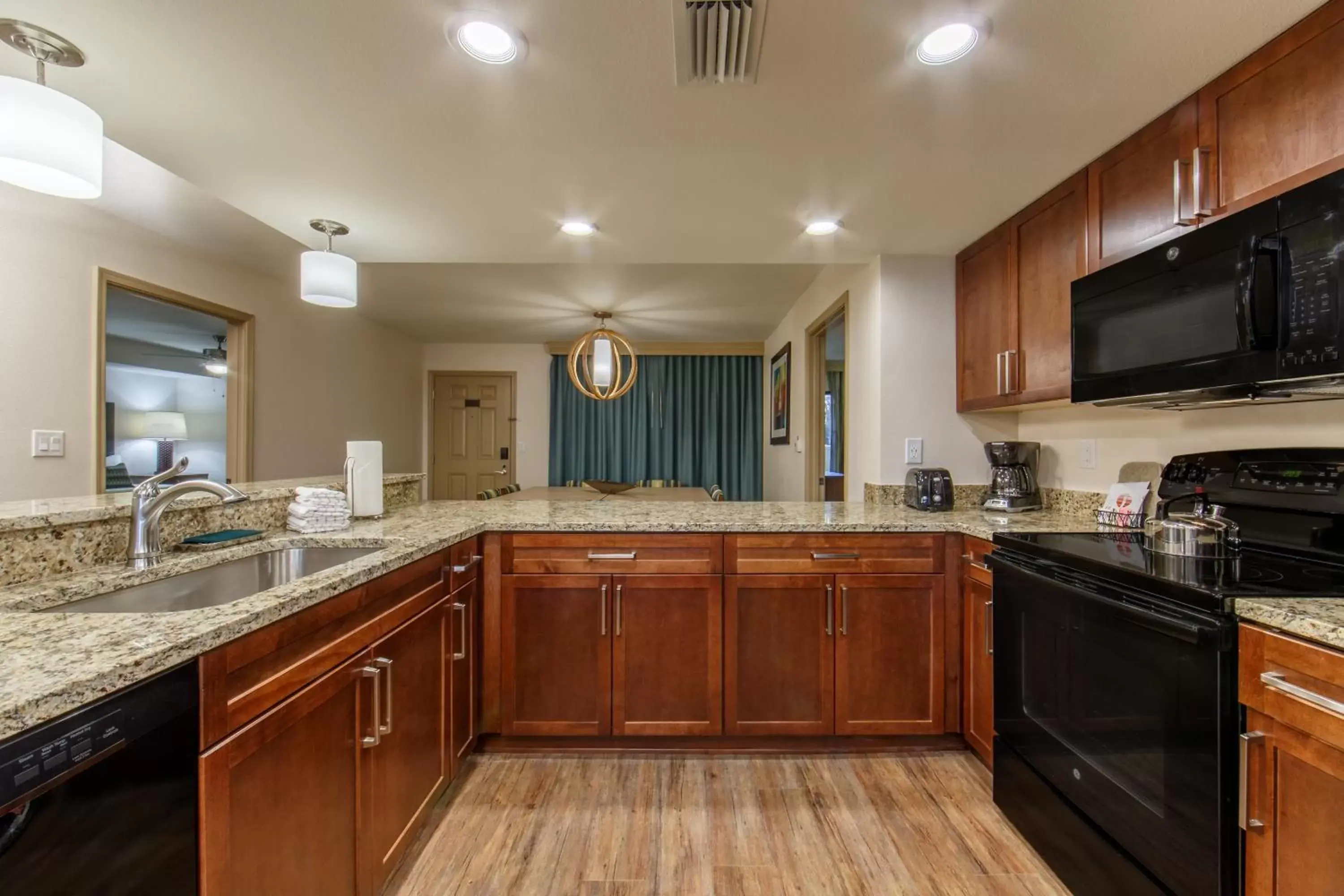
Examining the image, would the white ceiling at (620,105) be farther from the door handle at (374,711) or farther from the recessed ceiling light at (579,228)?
the door handle at (374,711)

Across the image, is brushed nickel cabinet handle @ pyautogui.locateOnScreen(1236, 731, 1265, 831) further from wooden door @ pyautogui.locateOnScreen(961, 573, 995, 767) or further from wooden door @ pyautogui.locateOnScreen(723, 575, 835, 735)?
wooden door @ pyautogui.locateOnScreen(723, 575, 835, 735)

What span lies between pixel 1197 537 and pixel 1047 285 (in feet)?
3.35

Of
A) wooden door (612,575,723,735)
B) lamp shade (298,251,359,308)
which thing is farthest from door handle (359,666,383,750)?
lamp shade (298,251,359,308)

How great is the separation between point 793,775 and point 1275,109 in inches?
87.6

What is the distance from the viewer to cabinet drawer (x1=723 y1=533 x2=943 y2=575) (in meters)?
1.97

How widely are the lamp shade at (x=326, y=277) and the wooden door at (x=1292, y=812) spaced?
283 centimetres

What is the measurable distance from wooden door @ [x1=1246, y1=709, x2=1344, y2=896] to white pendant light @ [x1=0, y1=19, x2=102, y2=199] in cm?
261

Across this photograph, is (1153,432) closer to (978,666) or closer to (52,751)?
(978,666)

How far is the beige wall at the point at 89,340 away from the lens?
8.21ft

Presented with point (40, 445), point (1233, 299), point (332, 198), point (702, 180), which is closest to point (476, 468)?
point (40, 445)

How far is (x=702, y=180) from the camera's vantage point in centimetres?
185

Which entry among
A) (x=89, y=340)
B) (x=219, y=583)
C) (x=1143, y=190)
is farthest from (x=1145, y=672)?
(x=89, y=340)

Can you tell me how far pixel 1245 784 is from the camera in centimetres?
97

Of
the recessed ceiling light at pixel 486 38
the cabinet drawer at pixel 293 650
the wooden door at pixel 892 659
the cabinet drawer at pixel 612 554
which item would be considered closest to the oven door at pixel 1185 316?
the wooden door at pixel 892 659
